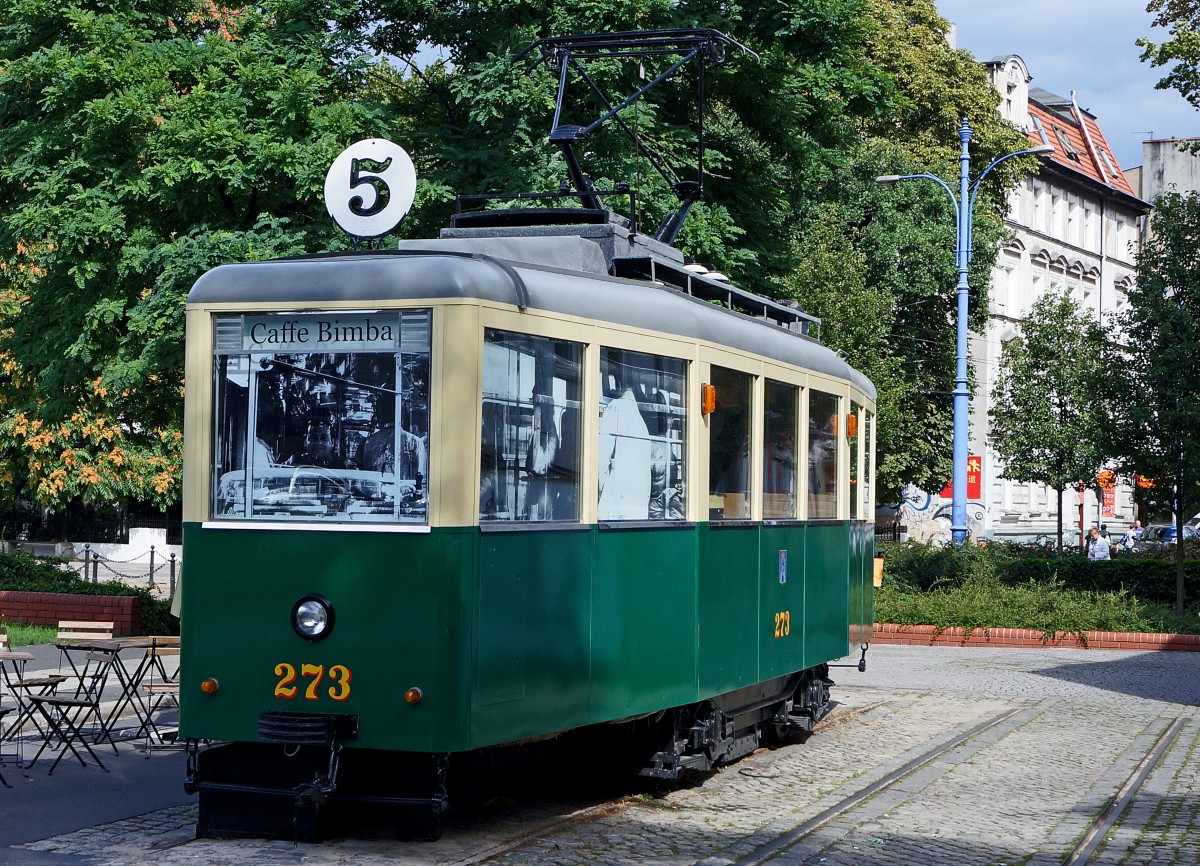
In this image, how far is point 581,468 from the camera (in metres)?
8.56

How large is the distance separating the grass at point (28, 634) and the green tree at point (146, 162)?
2885 mm

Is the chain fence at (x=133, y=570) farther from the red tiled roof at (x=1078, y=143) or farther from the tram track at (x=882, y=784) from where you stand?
the red tiled roof at (x=1078, y=143)

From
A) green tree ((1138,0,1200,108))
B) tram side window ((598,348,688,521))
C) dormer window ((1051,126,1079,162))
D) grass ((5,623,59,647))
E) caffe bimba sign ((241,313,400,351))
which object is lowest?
grass ((5,623,59,647))

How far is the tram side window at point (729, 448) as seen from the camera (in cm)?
980

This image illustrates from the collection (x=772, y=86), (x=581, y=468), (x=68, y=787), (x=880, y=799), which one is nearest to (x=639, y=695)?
(x=581, y=468)

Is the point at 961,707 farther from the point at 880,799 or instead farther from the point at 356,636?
the point at 356,636

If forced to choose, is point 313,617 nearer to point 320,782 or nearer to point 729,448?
point 320,782

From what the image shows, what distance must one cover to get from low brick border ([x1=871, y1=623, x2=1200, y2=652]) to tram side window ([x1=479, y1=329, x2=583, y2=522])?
49.2ft

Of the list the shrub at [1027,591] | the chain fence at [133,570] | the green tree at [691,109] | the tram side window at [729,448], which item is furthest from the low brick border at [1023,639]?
the chain fence at [133,570]

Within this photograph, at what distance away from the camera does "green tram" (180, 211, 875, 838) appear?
7.72 m

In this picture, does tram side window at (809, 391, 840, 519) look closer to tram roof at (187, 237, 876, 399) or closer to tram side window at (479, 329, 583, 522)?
tram roof at (187, 237, 876, 399)

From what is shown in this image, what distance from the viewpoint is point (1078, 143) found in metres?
68.9

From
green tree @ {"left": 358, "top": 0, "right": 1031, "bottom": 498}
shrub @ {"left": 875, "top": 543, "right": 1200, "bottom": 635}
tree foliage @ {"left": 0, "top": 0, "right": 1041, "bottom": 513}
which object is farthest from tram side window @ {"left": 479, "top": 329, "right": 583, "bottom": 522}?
shrub @ {"left": 875, "top": 543, "right": 1200, "bottom": 635}

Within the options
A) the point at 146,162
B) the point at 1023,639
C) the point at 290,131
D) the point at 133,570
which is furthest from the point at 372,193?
the point at 133,570
